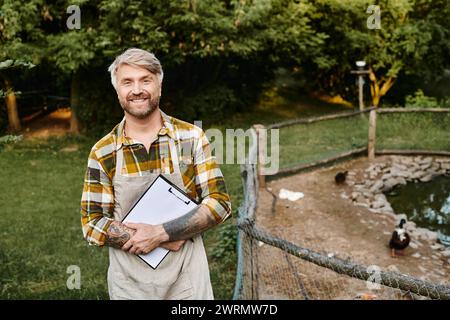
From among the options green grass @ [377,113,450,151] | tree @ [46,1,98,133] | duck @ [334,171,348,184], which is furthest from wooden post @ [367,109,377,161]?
tree @ [46,1,98,133]

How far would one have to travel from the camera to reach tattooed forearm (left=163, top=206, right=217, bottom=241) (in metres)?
2.19

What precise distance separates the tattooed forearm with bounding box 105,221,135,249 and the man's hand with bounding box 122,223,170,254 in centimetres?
2

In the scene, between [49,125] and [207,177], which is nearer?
[207,177]

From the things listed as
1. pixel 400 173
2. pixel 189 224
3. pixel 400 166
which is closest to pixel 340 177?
pixel 400 173

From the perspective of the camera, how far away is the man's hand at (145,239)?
2.17 meters

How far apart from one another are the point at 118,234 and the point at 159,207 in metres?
0.22

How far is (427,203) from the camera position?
9.85 m

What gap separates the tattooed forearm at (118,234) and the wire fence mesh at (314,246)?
135 centimetres

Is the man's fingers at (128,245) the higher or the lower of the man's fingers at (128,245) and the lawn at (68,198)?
the higher

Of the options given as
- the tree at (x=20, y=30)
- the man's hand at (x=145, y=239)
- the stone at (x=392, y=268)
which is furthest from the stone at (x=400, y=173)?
the man's hand at (x=145, y=239)

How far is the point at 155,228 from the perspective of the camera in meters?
2.19

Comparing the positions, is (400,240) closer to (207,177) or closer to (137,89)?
(207,177)

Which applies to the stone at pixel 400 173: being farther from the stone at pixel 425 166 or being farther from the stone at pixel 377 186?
the stone at pixel 377 186

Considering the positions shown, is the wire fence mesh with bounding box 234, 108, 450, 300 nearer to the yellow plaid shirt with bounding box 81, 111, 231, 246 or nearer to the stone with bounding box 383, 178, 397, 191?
the yellow plaid shirt with bounding box 81, 111, 231, 246
